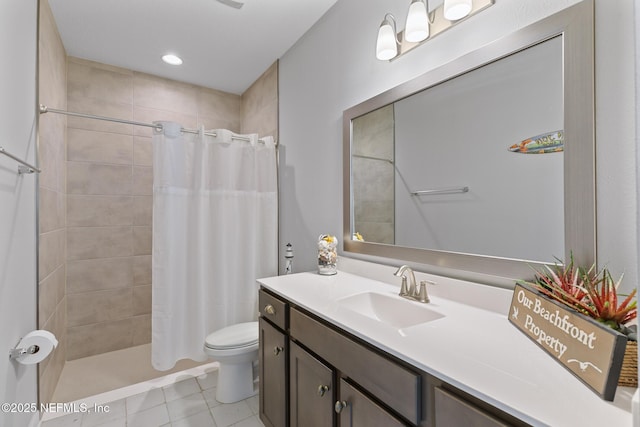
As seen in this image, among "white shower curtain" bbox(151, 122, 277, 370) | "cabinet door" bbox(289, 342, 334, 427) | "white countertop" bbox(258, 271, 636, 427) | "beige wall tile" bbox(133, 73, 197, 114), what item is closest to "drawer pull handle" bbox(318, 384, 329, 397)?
"cabinet door" bbox(289, 342, 334, 427)

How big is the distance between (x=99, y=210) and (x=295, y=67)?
6.71 feet

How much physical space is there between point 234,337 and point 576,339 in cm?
172

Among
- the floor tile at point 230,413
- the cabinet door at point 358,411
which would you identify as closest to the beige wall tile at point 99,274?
the floor tile at point 230,413

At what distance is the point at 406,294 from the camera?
125 centimetres

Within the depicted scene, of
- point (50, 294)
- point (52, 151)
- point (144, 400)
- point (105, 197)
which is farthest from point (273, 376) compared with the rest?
point (105, 197)

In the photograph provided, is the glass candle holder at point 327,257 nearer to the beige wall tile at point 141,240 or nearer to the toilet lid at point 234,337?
the toilet lid at point 234,337

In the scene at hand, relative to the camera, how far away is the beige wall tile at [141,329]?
264 cm

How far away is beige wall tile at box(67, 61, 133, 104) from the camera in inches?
94.3

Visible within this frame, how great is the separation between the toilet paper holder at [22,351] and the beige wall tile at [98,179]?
5.30 feet

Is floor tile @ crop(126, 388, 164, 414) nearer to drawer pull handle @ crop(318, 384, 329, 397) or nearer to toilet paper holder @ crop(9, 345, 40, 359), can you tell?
toilet paper holder @ crop(9, 345, 40, 359)

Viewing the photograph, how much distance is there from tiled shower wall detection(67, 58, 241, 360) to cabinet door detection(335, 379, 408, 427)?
2.40m

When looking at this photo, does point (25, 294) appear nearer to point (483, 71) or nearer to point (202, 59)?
point (202, 59)

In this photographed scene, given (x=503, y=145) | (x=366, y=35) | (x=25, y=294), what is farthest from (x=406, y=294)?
(x=25, y=294)

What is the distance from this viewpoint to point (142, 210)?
267 centimetres
